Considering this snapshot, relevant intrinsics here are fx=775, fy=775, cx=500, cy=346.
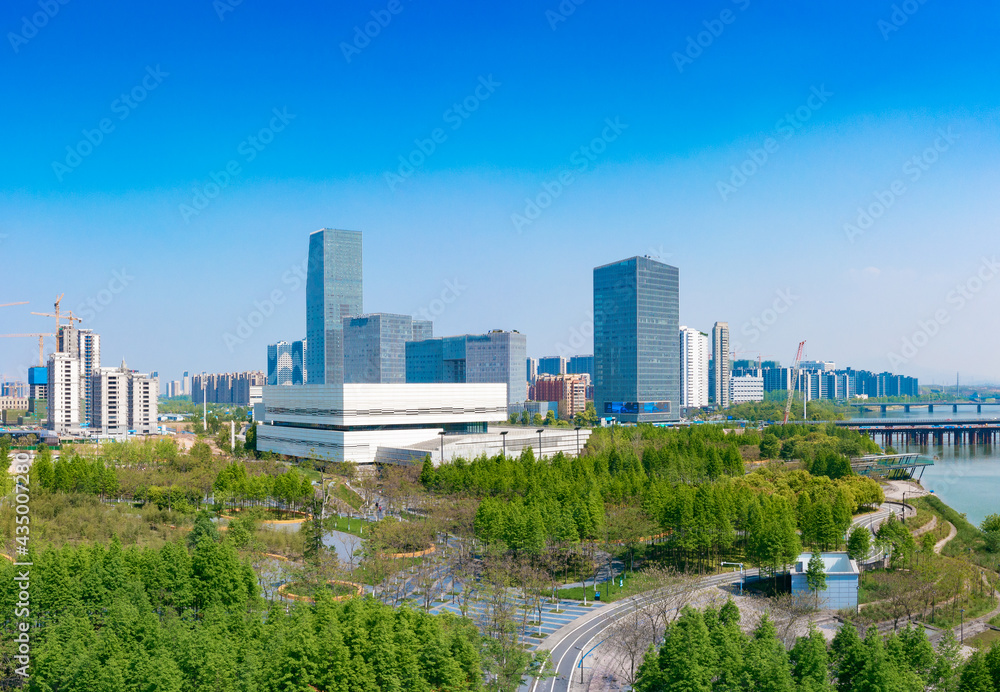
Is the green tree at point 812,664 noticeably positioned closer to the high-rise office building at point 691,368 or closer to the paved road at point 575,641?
the paved road at point 575,641

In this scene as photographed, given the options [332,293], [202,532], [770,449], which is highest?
[332,293]

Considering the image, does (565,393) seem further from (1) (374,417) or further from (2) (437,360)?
(1) (374,417)

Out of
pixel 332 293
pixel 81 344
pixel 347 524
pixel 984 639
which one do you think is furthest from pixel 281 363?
pixel 984 639

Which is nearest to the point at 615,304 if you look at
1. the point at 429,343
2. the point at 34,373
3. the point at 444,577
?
the point at 429,343

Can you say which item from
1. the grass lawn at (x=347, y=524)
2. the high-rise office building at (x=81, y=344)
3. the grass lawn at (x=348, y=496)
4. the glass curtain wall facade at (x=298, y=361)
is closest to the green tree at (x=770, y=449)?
the grass lawn at (x=348, y=496)

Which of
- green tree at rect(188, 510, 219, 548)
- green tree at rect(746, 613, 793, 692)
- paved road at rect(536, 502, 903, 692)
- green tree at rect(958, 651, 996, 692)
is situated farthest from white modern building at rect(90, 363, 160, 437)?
green tree at rect(958, 651, 996, 692)

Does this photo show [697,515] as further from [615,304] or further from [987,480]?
[615,304]

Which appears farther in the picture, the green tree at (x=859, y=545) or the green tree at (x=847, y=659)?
the green tree at (x=859, y=545)

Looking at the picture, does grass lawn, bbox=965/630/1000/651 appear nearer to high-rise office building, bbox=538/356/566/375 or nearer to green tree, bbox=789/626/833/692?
green tree, bbox=789/626/833/692
